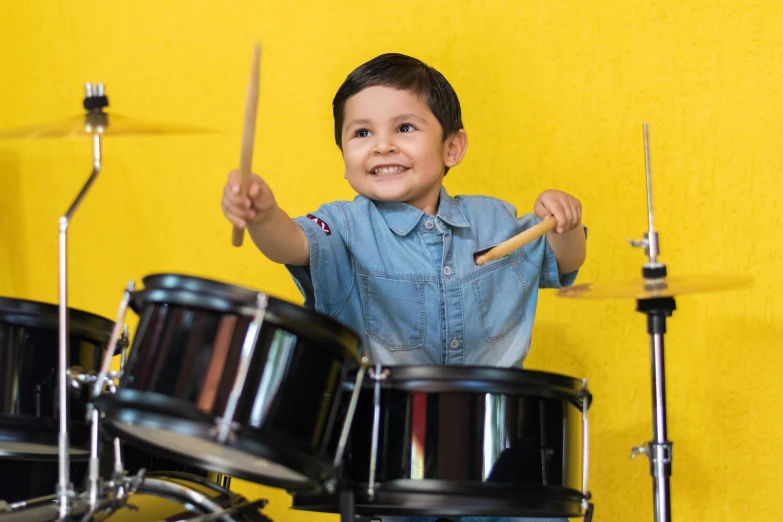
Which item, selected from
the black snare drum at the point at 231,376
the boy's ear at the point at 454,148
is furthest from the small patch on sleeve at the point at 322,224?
the black snare drum at the point at 231,376

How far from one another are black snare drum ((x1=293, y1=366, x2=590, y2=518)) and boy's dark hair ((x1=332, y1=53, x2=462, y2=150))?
18.2 inches

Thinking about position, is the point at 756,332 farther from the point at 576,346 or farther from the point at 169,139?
the point at 169,139

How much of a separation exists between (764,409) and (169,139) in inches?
42.5

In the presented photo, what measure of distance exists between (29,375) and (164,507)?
0.27 meters

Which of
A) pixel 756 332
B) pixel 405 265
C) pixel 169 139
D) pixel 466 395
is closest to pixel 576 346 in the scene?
pixel 756 332

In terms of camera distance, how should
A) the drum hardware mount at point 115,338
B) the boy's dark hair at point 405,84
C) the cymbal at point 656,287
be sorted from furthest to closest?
the boy's dark hair at point 405,84 → the cymbal at point 656,287 → the drum hardware mount at point 115,338

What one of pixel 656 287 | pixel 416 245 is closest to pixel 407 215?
pixel 416 245

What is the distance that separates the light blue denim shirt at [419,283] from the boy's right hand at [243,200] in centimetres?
16

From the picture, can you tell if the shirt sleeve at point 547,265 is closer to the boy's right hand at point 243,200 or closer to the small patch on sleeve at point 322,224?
the small patch on sleeve at point 322,224

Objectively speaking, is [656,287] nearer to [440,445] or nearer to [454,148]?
[440,445]

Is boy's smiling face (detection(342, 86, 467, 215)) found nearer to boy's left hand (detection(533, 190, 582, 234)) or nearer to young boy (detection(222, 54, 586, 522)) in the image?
young boy (detection(222, 54, 586, 522))

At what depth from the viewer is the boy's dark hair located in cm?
141

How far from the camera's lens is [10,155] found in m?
1.99

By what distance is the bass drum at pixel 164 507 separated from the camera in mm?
1031
